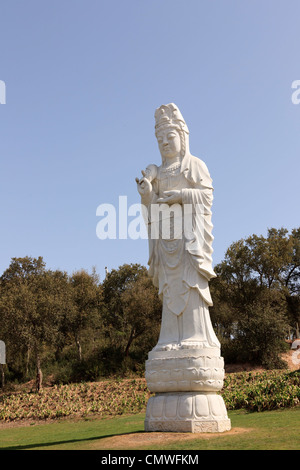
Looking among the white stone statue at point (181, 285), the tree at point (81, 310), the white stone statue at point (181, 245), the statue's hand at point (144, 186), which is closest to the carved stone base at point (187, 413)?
the white stone statue at point (181, 285)

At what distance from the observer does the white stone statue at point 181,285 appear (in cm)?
845

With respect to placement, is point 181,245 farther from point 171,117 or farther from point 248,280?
point 248,280

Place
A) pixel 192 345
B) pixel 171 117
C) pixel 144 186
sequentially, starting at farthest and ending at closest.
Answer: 1. pixel 171 117
2. pixel 144 186
3. pixel 192 345

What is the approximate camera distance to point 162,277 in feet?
31.8

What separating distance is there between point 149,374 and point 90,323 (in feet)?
72.5

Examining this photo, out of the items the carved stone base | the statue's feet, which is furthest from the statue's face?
the carved stone base

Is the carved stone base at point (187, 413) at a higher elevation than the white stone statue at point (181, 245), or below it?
below

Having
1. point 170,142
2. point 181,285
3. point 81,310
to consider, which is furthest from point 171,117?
point 81,310

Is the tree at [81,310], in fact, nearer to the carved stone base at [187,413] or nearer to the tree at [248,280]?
the tree at [248,280]

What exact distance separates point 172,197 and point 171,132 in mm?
1522

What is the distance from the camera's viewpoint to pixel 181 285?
938 centimetres

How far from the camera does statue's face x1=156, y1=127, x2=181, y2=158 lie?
10.2 m

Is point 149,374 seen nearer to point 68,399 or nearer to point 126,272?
point 68,399
